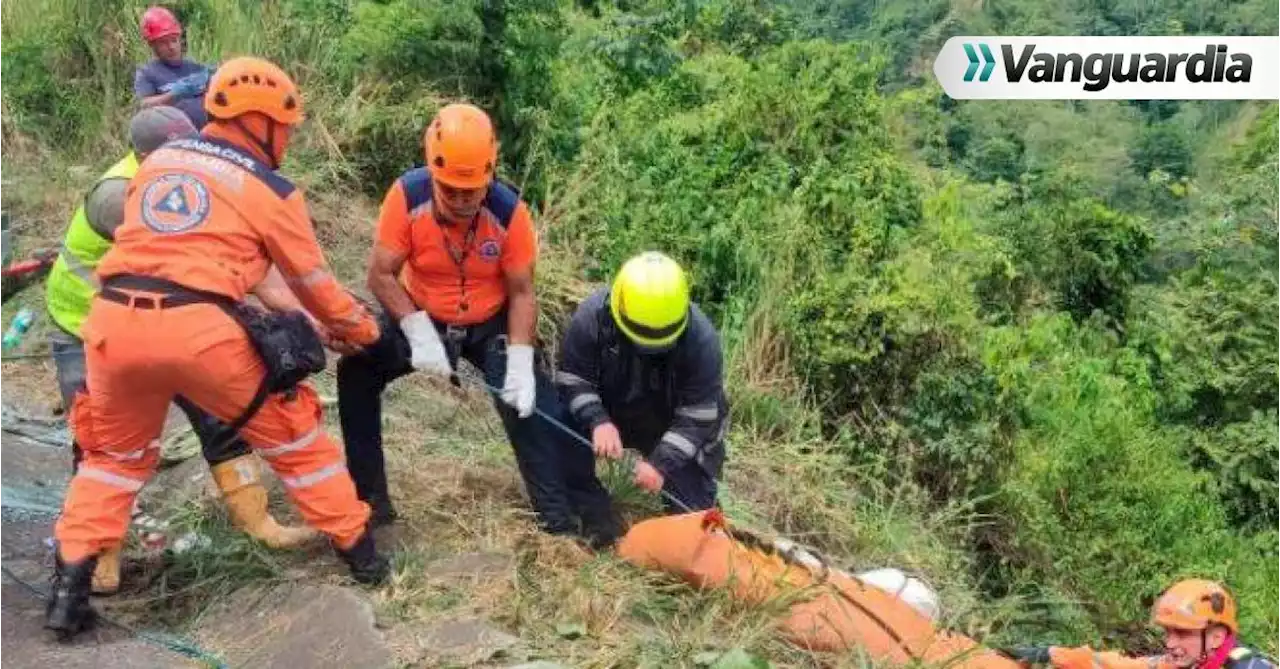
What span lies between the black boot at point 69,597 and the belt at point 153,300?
31.6 inches

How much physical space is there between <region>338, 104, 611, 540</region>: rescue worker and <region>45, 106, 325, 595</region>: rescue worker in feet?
1.13

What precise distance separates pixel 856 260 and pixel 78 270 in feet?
15.5

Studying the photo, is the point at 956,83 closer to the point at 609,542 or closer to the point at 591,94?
the point at 591,94

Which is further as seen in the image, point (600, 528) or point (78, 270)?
point (600, 528)

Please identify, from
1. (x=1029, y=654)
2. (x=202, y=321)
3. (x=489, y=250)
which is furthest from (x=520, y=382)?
(x=1029, y=654)

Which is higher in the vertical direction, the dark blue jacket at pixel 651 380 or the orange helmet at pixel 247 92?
the orange helmet at pixel 247 92

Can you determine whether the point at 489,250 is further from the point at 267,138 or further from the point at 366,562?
the point at 366,562

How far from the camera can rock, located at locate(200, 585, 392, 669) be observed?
376 cm

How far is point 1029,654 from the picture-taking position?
4.59m

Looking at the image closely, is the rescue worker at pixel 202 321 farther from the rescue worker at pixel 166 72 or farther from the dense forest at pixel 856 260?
the rescue worker at pixel 166 72

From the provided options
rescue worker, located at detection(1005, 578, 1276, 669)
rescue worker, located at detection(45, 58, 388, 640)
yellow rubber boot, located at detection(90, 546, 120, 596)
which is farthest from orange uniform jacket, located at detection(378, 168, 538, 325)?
rescue worker, located at detection(1005, 578, 1276, 669)

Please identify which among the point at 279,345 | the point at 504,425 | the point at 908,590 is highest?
the point at 279,345

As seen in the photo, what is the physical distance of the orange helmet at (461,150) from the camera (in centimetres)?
421

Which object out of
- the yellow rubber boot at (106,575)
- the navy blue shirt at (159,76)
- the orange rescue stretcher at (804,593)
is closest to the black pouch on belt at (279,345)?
the yellow rubber boot at (106,575)
